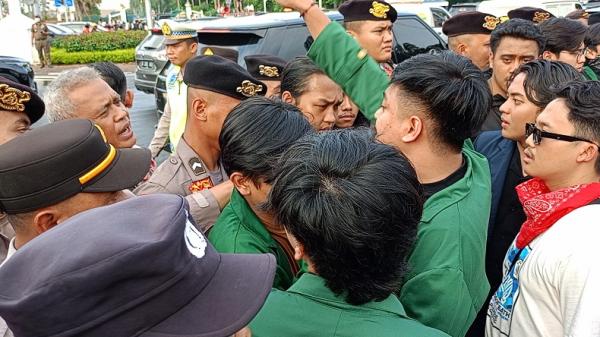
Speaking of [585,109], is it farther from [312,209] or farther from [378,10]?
[378,10]

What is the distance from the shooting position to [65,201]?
5.33 feet

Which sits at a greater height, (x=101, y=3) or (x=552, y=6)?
(x=552, y=6)

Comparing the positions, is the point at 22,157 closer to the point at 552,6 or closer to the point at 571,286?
the point at 571,286

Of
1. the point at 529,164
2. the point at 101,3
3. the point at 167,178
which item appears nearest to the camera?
the point at 529,164

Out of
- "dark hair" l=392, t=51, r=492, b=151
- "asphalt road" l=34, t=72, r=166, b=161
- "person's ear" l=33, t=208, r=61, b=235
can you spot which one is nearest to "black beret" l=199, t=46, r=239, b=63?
"asphalt road" l=34, t=72, r=166, b=161

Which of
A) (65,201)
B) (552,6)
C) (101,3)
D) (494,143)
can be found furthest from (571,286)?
(101,3)

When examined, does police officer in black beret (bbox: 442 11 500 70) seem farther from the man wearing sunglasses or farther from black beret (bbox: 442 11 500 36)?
the man wearing sunglasses

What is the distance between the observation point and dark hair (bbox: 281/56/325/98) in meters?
2.80

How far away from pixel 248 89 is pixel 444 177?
106 cm

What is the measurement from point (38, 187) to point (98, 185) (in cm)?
17

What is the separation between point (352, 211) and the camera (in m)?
1.17

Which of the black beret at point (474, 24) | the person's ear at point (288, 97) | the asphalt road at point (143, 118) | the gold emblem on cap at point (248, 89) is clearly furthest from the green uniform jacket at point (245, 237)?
the asphalt road at point (143, 118)

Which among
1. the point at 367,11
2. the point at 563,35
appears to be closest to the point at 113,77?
the point at 367,11

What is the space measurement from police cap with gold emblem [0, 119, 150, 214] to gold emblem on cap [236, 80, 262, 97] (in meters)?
0.80
